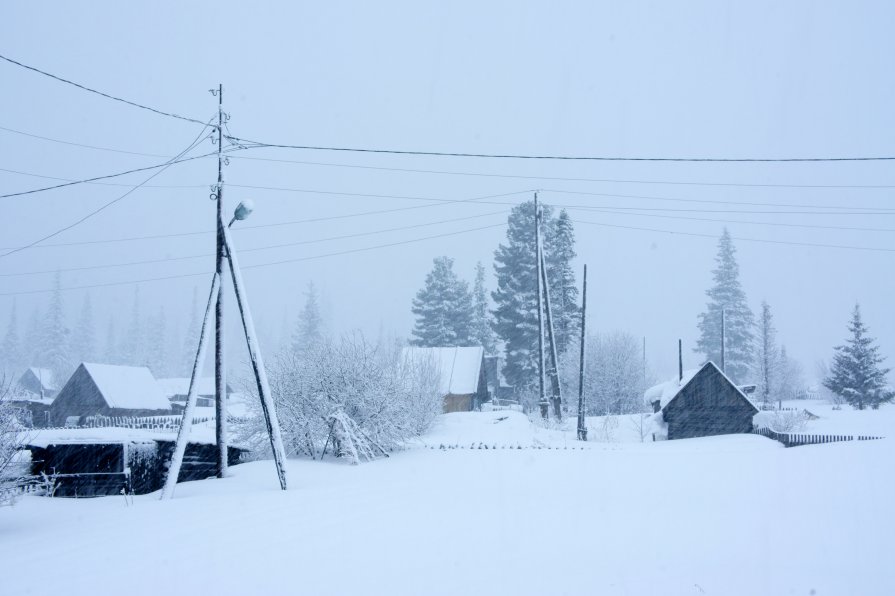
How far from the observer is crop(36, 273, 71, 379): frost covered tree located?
239 ft

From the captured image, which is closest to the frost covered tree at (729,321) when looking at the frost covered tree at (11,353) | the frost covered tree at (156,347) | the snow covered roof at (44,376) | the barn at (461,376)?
the barn at (461,376)

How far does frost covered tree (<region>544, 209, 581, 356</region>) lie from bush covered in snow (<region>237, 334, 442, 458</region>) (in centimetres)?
3062

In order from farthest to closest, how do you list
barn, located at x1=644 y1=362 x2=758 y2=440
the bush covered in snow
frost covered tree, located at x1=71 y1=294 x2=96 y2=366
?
frost covered tree, located at x1=71 y1=294 x2=96 y2=366 → barn, located at x1=644 y1=362 x2=758 y2=440 → the bush covered in snow

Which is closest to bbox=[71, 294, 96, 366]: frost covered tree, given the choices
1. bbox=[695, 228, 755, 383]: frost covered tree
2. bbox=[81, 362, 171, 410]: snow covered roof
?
bbox=[81, 362, 171, 410]: snow covered roof

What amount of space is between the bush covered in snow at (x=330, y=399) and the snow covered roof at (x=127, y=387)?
26.7 meters

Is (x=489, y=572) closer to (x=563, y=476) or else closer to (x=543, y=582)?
(x=543, y=582)

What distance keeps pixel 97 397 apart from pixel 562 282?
33509 millimetres

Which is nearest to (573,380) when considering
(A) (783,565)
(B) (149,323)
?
(A) (783,565)

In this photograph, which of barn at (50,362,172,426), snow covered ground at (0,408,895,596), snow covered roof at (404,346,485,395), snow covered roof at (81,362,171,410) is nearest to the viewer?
snow covered ground at (0,408,895,596)

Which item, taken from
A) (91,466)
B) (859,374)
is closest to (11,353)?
(91,466)

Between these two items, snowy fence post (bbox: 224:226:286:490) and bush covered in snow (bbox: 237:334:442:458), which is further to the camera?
bush covered in snow (bbox: 237:334:442:458)

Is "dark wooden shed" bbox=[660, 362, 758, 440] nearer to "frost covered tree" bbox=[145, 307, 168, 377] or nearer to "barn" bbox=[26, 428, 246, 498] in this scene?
"barn" bbox=[26, 428, 246, 498]

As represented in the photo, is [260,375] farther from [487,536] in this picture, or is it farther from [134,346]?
[134,346]

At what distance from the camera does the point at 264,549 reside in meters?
7.29
